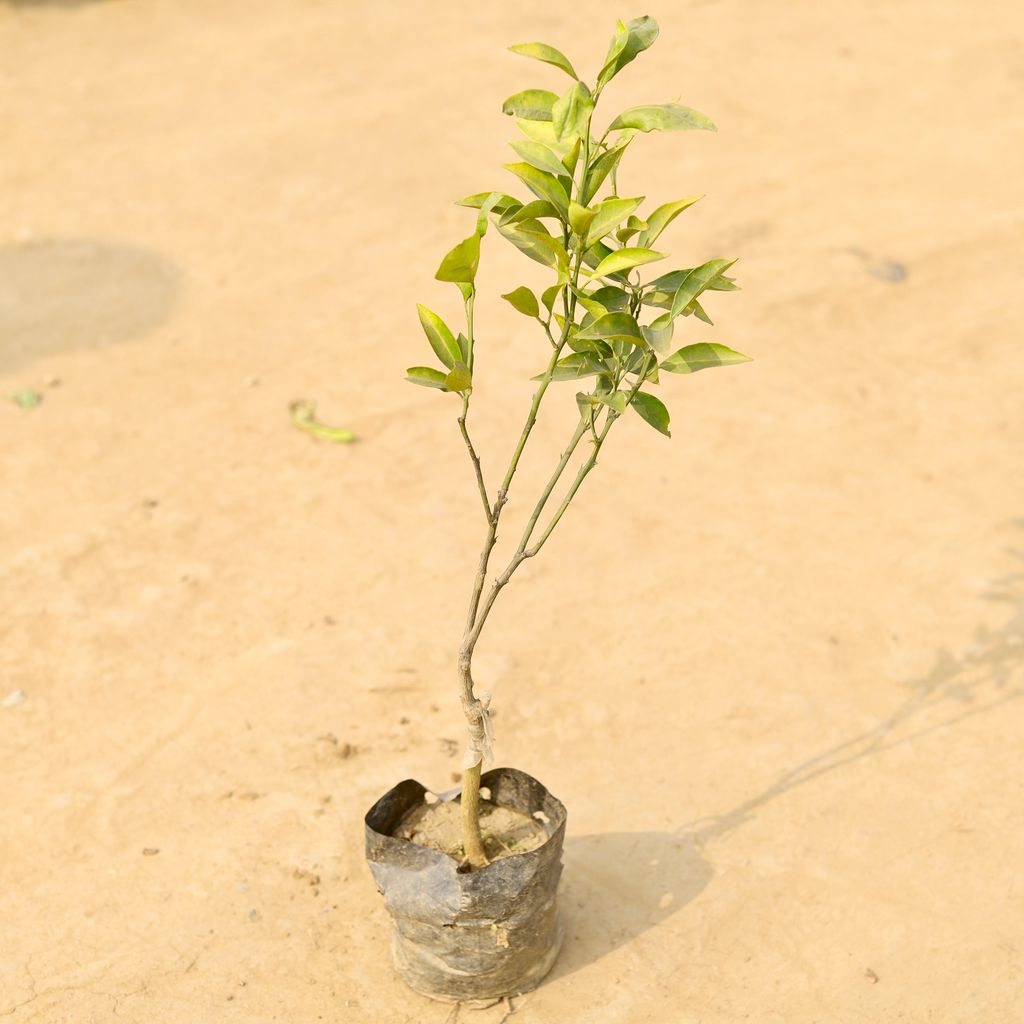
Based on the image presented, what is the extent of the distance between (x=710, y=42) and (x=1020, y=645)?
5156 millimetres

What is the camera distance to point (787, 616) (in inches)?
164

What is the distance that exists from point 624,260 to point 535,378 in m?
0.39

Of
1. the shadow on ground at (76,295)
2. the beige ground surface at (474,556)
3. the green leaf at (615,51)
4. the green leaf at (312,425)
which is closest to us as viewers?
the green leaf at (615,51)

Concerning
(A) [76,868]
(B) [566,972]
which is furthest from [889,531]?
(A) [76,868]

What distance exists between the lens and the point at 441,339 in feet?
8.65

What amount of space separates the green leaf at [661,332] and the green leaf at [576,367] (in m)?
0.15

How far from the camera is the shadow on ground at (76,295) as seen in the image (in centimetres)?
566

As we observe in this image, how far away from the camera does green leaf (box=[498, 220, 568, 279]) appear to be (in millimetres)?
2350

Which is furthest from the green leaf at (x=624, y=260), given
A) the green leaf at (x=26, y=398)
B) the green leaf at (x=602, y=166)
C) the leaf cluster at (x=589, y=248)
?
the green leaf at (x=26, y=398)

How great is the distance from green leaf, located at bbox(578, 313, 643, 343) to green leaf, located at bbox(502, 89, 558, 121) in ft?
1.30

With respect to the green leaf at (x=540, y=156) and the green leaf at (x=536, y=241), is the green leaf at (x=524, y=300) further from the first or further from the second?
the green leaf at (x=540, y=156)

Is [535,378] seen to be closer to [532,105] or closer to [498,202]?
[498,202]

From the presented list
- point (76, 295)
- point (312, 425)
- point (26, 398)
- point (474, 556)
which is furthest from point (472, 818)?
point (76, 295)

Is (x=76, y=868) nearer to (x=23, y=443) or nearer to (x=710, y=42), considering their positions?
(x=23, y=443)
